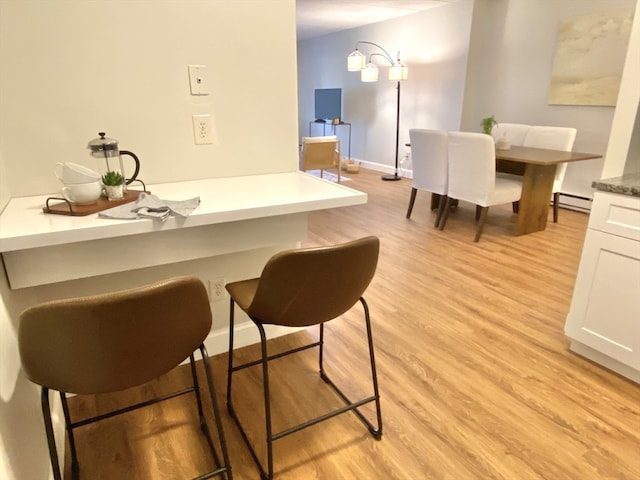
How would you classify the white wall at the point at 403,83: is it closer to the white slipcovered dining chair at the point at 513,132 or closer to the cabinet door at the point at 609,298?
the white slipcovered dining chair at the point at 513,132

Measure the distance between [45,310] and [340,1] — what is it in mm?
5312

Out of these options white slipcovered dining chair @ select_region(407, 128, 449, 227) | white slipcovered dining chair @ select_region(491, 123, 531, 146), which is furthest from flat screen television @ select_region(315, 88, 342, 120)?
white slipcovered dining chair @ select_region(407, 128, 449, 227)

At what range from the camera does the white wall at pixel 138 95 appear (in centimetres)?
148

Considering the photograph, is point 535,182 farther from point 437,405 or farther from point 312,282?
point 312,282

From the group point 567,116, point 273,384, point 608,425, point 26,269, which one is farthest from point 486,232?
point 26,269

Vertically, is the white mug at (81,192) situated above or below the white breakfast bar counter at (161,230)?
above

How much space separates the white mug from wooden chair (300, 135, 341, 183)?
440 centimetres

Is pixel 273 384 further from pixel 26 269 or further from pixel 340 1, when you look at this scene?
pixel 340 1

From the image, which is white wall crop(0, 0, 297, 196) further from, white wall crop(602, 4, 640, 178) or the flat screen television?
the flat screen television

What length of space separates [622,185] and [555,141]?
282 centimetres

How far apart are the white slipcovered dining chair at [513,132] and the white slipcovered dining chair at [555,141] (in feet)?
0.28

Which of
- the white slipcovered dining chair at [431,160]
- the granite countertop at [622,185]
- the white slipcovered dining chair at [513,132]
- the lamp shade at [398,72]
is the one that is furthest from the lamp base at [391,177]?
the granite countertop at [622,185]

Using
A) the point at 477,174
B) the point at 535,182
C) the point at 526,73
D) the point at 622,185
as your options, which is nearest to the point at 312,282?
the point at 622,185

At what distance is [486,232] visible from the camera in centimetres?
400
